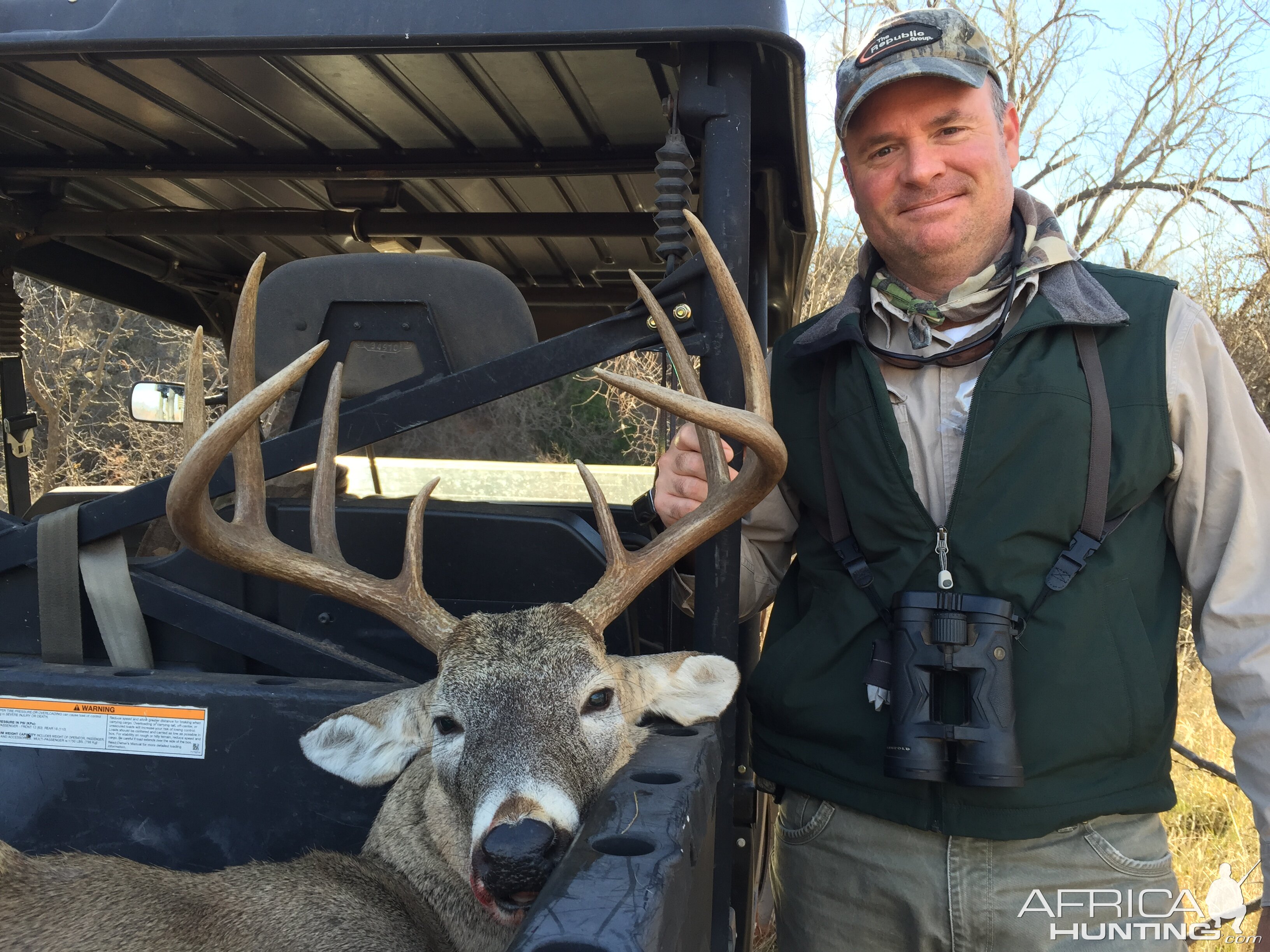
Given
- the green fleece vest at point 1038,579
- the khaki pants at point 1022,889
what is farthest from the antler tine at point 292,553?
the khaki pants at point 1022,889

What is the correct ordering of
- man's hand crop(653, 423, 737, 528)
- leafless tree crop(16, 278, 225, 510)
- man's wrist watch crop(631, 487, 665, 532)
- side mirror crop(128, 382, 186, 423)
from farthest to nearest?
1. leafless tree crop(16, 278, 225, 510)
2. side mirror crop(128, 382, 186, 423)
3. man's wrist watch crop(631, 487, 665, 532)
4. man's hand crop(653, 423, 737, 528)

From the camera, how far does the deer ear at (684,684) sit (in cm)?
270

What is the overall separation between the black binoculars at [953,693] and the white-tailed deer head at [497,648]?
43 centimetres

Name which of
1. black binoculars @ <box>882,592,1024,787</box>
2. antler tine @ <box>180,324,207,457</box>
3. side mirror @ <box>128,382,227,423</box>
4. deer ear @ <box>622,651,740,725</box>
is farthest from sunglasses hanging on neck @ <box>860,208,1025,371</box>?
side mirror @ <box>128,382,227,423</box>

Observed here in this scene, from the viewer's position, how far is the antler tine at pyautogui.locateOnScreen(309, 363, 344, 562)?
9.00ft

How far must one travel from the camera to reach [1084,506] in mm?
2545

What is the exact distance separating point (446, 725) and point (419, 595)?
37cm

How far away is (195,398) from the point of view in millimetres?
2539

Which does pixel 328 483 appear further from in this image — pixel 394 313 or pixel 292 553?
pixel 394 313

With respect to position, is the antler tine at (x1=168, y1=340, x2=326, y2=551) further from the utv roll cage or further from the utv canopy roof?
the utv canopy roof

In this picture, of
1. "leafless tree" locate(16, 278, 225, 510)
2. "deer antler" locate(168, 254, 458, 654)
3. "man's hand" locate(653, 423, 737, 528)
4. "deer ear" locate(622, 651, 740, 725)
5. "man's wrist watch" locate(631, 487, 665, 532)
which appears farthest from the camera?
"leafless tree" locate(16, 278, 225, 510)

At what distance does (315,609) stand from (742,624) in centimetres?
137

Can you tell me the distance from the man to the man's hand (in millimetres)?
14

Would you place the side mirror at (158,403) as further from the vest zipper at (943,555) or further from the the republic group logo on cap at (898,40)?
the vest zipper at (943,555)
